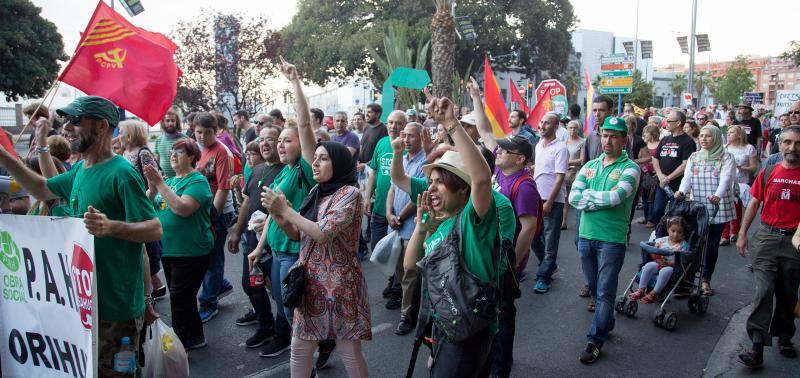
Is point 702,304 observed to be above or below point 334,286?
below

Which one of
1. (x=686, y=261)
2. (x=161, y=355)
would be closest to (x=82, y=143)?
(x=161, y=355)

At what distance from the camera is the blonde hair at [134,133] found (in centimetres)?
498

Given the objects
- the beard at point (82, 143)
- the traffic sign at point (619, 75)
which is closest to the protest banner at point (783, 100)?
the traffic sign at point (619, 75)

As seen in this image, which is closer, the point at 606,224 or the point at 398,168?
the point at 398,168

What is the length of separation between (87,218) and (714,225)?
5.97 meters

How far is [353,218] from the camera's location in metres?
3.49

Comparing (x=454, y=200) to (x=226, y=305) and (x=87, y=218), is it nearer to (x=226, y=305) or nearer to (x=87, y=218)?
(x=87, y=218)

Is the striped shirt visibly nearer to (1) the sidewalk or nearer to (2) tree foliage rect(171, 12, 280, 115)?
(1) the sidewalk

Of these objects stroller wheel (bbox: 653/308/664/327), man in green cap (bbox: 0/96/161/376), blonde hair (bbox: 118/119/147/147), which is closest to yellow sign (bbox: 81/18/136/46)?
blonde hair (bbox: 118/119/147/147)

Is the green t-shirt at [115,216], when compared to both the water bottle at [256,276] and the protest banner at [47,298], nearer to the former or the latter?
the protest banner at [47,298]

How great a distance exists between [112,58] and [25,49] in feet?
103

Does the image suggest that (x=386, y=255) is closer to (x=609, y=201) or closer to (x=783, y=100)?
(x=609, y=201)

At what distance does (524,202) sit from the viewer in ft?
13.5

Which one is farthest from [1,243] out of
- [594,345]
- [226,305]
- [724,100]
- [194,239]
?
[724,100]
